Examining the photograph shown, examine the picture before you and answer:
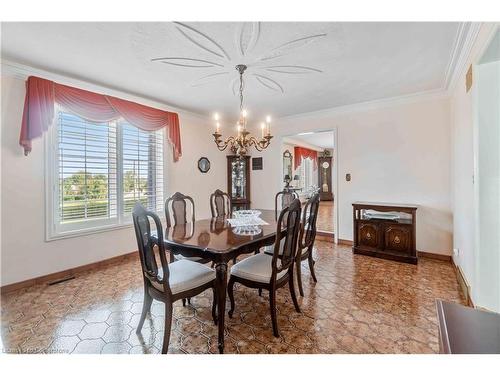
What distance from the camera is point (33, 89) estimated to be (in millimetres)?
2668

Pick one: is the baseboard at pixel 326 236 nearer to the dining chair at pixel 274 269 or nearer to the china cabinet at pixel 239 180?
the china cabinet at pixel 239 180

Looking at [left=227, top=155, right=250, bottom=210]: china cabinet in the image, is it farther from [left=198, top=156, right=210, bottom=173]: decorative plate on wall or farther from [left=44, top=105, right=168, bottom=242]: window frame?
[left=44, top=105, right=168, bottom=242]: window frame

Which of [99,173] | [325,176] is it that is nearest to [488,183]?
[99,173]

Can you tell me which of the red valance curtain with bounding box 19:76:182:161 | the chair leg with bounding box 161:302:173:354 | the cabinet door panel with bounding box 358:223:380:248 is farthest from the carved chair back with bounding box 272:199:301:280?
the red valance curtain with bounding box 19:76:182:161

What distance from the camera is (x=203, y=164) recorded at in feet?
16.0

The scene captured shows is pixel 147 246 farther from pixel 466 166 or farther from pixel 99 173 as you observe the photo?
pixel 466 166

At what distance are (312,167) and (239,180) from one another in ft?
17.2

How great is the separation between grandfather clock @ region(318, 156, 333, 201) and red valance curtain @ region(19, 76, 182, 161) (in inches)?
299

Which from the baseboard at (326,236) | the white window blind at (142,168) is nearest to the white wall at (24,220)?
the white window blind at (142,168)

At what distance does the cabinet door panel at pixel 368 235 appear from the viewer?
12.1 feet

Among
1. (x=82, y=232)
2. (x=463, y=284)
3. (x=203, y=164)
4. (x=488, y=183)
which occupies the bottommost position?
(x=463, y=284)

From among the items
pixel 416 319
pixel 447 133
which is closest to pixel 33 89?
pixel 416 319

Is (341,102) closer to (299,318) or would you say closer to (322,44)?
(322,44)
